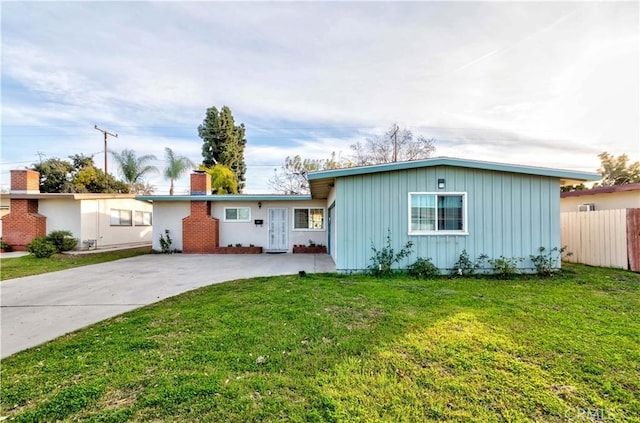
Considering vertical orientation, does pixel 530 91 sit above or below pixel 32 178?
above

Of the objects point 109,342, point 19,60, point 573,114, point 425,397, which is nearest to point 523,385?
point 425,397

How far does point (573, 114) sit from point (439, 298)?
34.4 ft

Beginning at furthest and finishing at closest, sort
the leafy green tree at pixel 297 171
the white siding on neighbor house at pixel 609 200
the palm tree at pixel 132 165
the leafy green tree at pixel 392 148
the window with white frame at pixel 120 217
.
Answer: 1. the leafy green tree at pixel 297 171
2. the leafy green tree at pixel 392 148
3. the palm tree at pixel 132 165
4. the window with white frame at pixel 120 217
5. the white siding on neighbor house at pixel 609 200

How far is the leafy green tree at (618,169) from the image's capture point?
25.9 metres

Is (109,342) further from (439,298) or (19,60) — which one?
(19,60)

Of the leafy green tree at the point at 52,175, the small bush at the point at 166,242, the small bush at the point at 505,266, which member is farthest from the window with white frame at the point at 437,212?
the leafy green tree at the point at 52,175

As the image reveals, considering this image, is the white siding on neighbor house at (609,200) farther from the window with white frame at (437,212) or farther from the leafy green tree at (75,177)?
the leafy green tree at (75,177)

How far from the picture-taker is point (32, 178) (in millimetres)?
14523

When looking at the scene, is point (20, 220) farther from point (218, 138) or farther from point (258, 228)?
point (218, 138)

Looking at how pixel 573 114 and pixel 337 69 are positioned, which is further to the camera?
pixel 337 69

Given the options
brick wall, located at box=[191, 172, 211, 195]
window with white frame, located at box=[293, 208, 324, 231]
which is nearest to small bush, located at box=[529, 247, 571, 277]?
window with white frame, located at box=[293, 208, 324, 231]

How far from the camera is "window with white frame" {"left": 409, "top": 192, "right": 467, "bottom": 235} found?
26.6 feet

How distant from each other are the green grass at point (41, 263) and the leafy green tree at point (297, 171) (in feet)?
54.5

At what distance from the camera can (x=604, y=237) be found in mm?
8852
